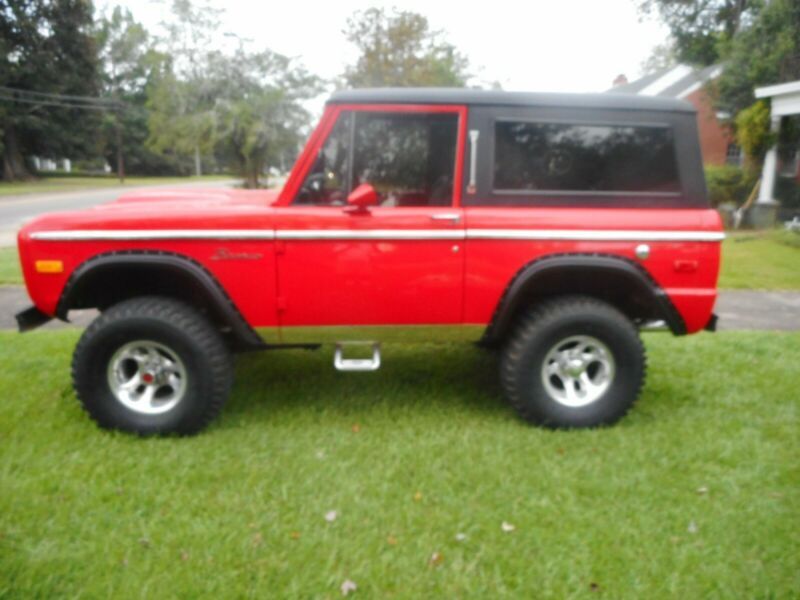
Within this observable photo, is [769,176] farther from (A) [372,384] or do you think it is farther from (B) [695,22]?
(B) [695,22]

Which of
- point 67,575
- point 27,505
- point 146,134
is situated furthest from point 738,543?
point 146,134

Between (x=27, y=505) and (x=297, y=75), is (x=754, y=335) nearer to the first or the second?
(x=27, y=505)

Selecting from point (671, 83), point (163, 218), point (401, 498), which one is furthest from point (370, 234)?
point (671, 83)

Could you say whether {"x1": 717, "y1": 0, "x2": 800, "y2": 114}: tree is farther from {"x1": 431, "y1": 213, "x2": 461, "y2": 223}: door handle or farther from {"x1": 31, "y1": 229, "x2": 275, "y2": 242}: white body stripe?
{"x1": 31, "y1": 229, "x2": 275, "y2": 242}: white body stripe

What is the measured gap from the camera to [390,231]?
3.77 m

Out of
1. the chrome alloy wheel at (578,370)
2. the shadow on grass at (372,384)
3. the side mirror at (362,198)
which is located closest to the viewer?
the side mirror at (362,198)

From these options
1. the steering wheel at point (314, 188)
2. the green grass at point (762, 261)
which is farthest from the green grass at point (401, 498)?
the green grass at point (762, 261)

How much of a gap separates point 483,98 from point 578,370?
1737 millimetres

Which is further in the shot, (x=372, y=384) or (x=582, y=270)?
(x=372, y=384)

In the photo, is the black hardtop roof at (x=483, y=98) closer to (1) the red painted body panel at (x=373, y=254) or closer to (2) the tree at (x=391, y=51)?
(1) the red painted body panel at (x=373, y=254)

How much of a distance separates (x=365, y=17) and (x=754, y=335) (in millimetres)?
24156

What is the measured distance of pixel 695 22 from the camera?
28.5m

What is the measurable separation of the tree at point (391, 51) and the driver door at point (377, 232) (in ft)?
76.8

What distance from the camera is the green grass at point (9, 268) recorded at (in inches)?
322
